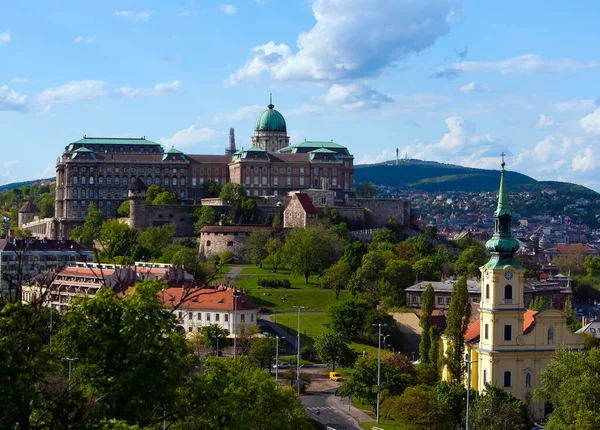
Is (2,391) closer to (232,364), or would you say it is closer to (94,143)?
(232,364)

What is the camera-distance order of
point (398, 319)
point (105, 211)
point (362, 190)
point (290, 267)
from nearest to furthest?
point (398, 319) → point (290, 267) → point (105, 211) → point (362, 190)

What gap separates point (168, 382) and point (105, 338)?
1843mm

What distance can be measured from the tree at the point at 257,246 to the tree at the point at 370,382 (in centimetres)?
6092

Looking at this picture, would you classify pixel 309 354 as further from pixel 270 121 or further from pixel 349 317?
pixel 270 121

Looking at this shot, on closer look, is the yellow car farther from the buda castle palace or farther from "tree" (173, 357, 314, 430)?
the buda castle palace

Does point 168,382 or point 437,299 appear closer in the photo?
point 168,382

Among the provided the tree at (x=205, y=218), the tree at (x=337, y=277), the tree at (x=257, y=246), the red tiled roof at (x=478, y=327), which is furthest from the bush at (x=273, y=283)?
the red tiled roof at (x=478, y=327)

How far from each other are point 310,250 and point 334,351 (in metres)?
40.6

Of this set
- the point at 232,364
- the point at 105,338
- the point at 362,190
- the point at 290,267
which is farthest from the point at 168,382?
the point at 362,190

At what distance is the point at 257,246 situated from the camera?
139000 millimetres

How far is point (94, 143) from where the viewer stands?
6850 inches

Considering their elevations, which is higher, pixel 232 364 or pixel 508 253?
pixel 508 253

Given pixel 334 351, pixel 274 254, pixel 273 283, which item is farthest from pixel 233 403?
pixel 274 254

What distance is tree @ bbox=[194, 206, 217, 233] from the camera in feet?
498
